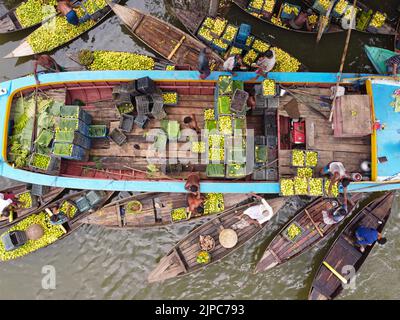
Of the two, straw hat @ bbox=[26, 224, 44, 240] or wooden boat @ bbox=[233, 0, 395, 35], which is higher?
wooden boat @ bbox=[233, 0, 395, 35]

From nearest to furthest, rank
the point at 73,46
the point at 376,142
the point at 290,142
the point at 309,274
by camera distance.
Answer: the point at 376,142 → the point at 290,142 → the point at 309,274 → the point at 73,46

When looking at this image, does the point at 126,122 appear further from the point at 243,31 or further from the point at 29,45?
A: the point at 29,45

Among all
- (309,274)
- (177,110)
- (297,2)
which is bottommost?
(309,274)

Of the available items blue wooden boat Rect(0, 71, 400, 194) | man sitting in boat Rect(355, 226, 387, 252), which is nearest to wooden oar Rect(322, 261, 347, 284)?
man sitting in boat Rect(355, 226, 387, 252)

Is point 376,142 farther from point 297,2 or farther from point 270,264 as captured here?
point 297,2

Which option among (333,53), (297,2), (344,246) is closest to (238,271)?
(344,246)

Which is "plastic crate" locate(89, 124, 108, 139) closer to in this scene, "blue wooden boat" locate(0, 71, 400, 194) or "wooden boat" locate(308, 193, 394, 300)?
"blue wooden boat" locate(0, 71, 400, 194)
